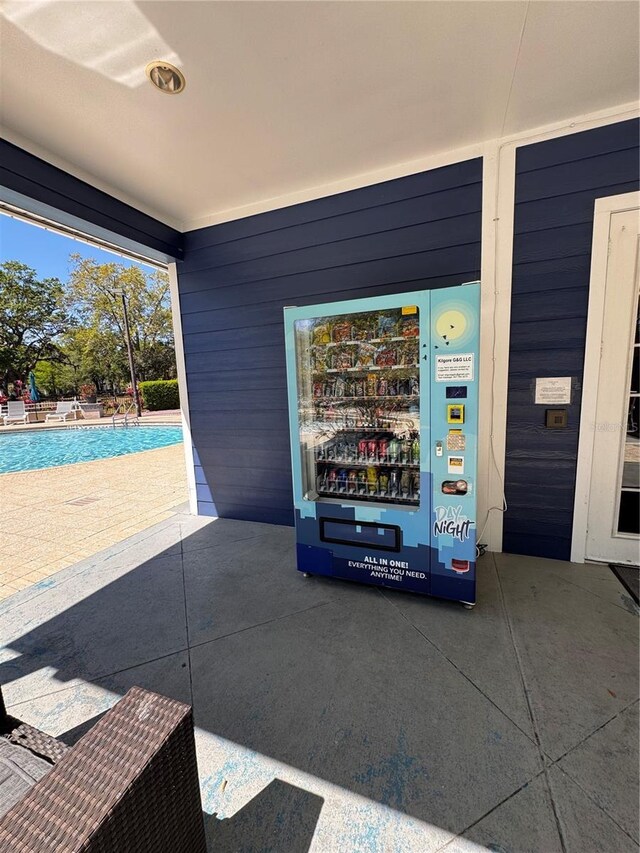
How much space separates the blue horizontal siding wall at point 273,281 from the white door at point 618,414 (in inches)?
34.4

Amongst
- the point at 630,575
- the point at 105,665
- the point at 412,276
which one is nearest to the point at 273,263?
the point at 412,276

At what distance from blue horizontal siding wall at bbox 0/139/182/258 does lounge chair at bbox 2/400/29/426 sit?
56.0ft

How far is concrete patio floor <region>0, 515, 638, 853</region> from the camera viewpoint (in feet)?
3.82

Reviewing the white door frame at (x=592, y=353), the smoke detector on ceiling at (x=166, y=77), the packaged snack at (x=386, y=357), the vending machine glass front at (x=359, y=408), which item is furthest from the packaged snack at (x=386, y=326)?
the smoke detector on ceiling at (x=166, y=77)

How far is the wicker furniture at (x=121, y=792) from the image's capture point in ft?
2.24

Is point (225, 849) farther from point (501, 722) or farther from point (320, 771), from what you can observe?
point (501, 722)

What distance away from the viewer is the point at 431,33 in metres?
1.67

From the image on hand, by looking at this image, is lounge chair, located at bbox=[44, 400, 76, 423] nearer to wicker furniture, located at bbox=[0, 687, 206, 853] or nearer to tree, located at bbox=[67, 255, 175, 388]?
tree, located at bbox=[67, 255, 175, 388]

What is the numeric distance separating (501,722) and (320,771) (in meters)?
0.76

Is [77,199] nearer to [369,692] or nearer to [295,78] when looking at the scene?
[295,78]

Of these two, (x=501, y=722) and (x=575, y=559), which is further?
(x=575, y=559)

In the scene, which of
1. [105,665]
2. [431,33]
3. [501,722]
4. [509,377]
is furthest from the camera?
[509,377]

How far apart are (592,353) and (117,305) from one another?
2112cm

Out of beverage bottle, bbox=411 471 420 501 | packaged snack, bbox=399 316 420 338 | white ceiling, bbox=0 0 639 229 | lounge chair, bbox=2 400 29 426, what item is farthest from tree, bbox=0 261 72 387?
beverage bottle, bbox=411 471 420 501
